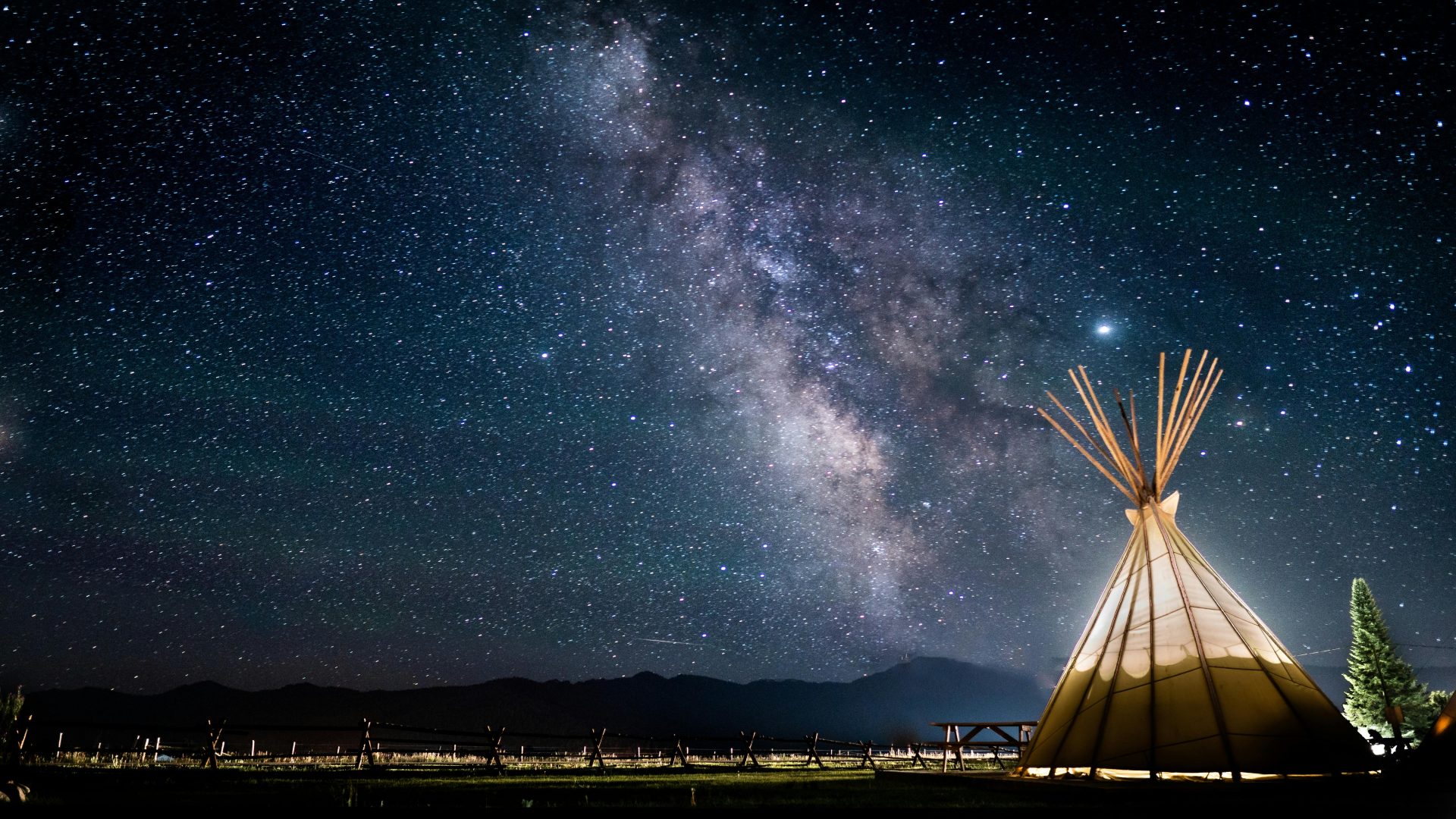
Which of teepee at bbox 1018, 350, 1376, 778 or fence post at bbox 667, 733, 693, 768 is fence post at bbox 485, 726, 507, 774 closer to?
fence post at bbox 667, 733, 693, 768

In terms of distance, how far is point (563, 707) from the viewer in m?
138

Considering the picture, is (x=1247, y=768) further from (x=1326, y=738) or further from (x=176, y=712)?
(x=176, y=712)

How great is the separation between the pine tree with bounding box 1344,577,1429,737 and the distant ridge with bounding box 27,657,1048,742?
5073cm

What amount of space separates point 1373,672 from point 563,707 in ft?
438

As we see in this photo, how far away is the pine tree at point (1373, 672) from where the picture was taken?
88.6 feet

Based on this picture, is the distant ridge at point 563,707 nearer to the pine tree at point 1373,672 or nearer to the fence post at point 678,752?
the pine tree at point 1373,672

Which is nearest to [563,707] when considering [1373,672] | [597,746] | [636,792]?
[1373,672]

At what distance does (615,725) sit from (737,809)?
459ft

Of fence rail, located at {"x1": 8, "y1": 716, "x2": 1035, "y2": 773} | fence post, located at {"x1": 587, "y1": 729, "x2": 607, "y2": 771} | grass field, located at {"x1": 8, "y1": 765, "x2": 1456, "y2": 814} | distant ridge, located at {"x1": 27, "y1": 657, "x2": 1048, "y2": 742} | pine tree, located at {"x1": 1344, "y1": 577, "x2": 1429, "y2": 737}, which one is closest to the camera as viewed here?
grass field, located at {"x1": 8, "y1": 765, "x2": 1456, "y2": 814}

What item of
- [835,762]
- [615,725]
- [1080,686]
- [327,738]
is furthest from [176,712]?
[1080,686]

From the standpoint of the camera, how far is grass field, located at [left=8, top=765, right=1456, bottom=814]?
524cm

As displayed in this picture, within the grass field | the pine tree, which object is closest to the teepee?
the grass field

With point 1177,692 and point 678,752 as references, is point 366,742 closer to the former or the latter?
point 678,752

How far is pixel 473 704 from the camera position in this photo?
4764 inches
